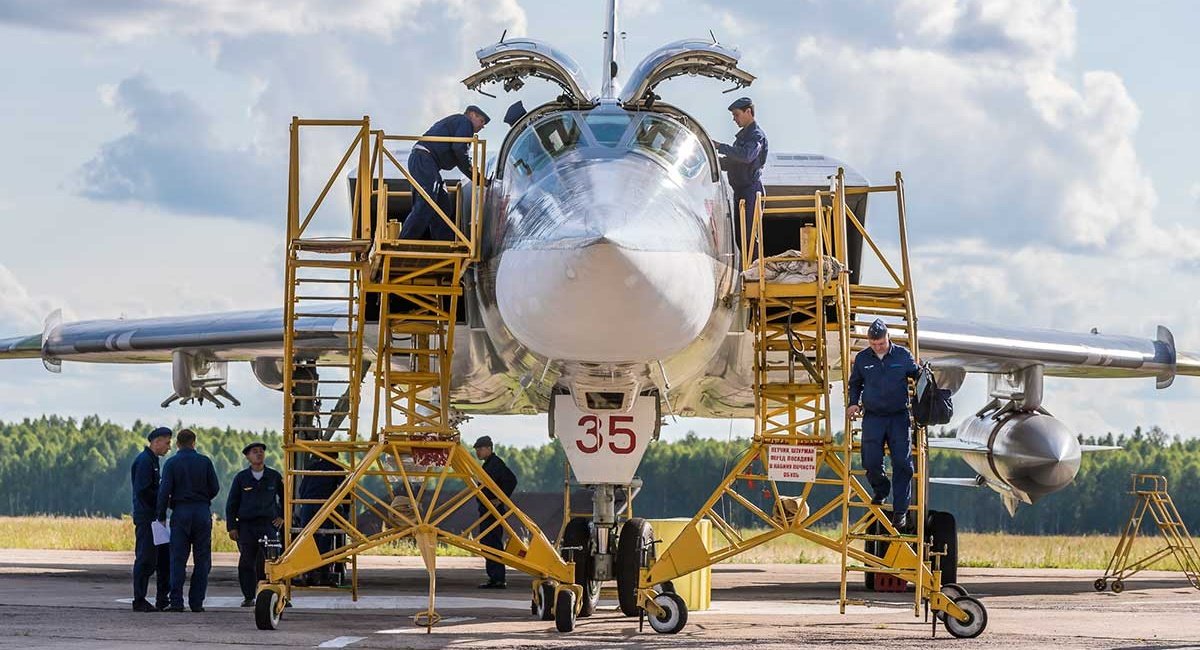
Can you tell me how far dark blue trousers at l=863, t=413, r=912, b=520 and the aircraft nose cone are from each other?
1.40 metres

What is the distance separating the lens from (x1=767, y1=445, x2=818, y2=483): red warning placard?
412 inches

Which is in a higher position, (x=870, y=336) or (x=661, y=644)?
(x=870, y=336)

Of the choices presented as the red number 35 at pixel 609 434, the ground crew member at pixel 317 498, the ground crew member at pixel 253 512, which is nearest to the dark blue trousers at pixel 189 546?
the ground crew member at pixel 253 512

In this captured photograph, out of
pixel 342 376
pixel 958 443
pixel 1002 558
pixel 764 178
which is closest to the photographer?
pixel 764 178

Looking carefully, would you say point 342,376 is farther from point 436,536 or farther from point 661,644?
point 661,644

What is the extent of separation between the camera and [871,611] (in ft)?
42.5

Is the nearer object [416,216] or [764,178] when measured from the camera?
[416,216]

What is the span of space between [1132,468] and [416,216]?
216 feet

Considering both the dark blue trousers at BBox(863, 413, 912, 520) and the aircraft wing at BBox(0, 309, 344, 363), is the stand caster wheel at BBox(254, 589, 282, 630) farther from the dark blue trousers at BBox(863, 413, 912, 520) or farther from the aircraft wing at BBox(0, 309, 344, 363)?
the aircraft wing at BBox(0, 309, 344, 363)

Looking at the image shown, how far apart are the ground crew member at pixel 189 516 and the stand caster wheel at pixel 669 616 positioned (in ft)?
12.3

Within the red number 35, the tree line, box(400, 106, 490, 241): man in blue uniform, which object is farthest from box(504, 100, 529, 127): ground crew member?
the tree line

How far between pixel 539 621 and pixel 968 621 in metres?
3.12

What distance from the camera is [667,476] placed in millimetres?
66438

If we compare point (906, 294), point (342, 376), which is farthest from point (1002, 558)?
point (906, 294)
